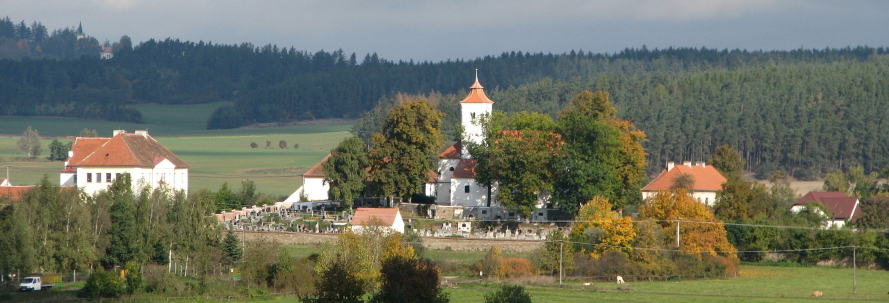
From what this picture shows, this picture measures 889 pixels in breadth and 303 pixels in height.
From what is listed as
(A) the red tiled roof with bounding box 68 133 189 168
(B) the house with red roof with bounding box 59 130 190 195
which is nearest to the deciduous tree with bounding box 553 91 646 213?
(B) the house with red roof with bounding box 59 130 190 195

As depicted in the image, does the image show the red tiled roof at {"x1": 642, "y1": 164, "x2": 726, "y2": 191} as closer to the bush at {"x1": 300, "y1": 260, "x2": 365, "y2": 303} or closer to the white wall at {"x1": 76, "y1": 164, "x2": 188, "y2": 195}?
the white wall at {"x1": 76, "y1": 164, "x2": 188, "y2": 195}

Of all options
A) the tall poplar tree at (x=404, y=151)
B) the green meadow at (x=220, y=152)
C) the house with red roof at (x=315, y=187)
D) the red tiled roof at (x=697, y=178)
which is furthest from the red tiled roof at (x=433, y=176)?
the green meadow at (x=220, y=152)

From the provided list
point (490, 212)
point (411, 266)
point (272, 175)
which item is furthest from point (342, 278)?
point (272, 175)

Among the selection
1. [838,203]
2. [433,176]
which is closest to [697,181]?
[838,203]

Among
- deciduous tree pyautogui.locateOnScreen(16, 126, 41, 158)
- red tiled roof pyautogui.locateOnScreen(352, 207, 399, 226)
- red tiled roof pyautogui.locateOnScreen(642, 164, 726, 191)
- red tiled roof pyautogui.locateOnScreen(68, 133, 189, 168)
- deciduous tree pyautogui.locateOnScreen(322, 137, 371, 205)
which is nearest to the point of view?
red tiled roof pyautogui.locateOnScreen(352, 207, 399, 226)

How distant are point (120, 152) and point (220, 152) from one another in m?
74.9

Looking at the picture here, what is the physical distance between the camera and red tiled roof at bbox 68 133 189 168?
71.6m

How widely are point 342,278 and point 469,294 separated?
12.2 m

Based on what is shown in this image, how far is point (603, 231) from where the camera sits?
63719mm

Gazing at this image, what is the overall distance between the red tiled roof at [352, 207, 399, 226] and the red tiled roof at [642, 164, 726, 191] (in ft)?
69.0

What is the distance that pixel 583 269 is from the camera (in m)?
61.1

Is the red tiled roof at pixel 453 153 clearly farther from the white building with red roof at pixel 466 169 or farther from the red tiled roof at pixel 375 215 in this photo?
the red tiled roof at pixel 375 215

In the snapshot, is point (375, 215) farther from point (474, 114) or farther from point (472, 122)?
point (474, 114)

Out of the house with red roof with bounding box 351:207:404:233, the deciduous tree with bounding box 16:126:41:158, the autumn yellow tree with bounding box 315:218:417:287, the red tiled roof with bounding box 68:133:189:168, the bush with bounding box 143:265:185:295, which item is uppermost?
the deciduous tree with bounding box 16:126:41:158
